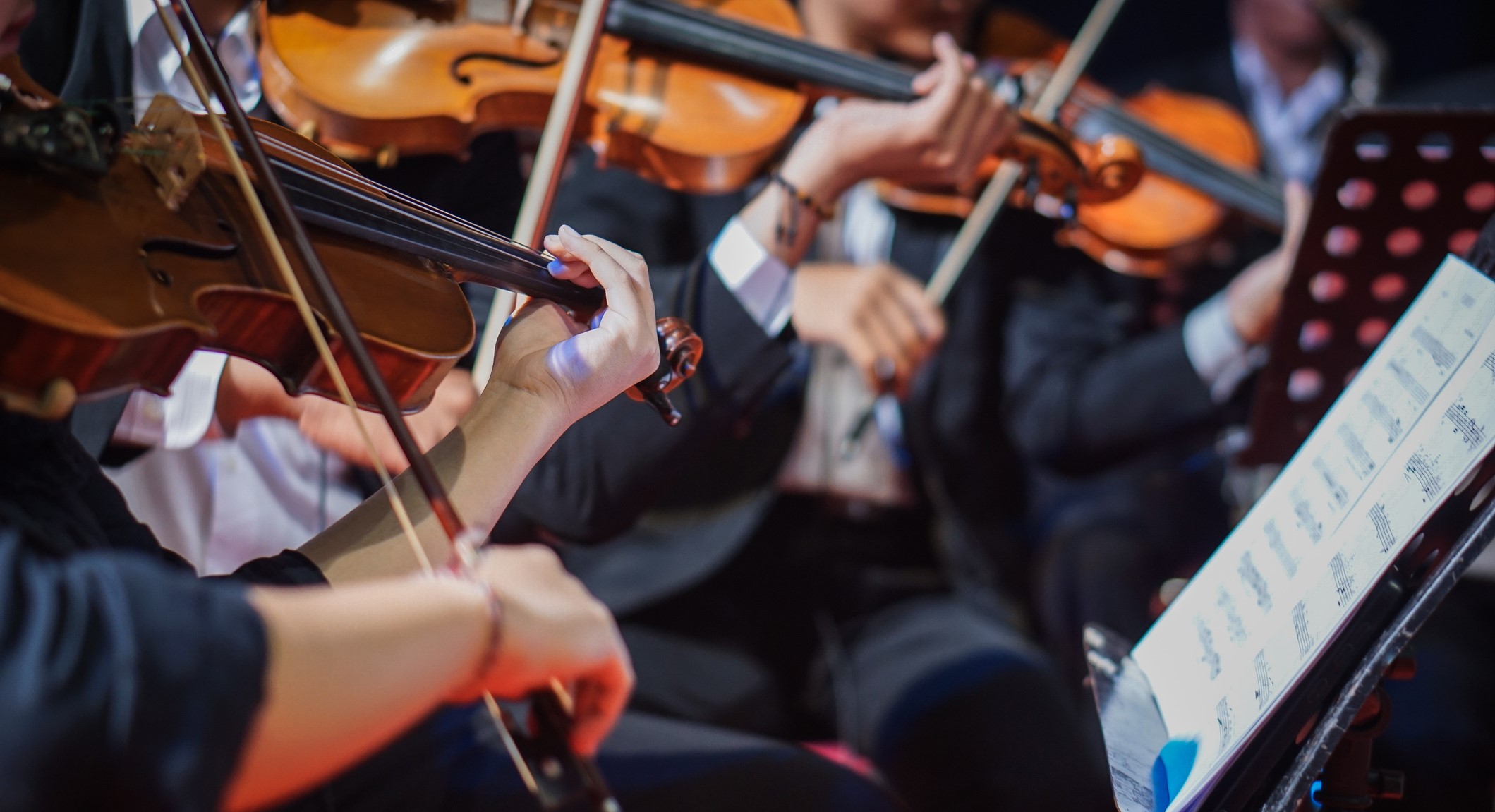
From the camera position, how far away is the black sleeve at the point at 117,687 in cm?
37

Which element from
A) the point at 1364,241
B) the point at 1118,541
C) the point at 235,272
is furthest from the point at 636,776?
the point at 1118,541

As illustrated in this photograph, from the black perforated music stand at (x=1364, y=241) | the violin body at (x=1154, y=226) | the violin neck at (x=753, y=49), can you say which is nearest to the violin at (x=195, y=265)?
the violin neck at (x=753, y=49)

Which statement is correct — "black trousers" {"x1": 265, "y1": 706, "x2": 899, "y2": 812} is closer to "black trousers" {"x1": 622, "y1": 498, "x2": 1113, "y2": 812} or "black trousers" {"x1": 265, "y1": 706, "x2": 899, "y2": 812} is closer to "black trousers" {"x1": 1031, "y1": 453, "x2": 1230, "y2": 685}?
"black trousers" {"x1": 622, "y1": 498, "x2": 1113, "y2": 812}

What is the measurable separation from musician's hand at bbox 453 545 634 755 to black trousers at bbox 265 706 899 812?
0.92 ft

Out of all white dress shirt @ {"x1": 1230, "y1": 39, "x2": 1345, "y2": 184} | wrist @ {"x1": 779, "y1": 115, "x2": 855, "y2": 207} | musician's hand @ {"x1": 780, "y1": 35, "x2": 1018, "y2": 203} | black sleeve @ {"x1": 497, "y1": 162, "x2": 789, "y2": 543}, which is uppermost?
white dress shirt @ {"x1": 1230, "y1": 39, "x2": 1345, "y2": 184}

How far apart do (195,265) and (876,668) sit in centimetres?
94

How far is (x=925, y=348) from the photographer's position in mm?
1148

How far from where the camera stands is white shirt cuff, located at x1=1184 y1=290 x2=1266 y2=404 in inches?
55.4

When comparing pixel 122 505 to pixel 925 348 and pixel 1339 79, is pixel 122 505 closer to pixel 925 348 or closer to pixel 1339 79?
pixel 925 348

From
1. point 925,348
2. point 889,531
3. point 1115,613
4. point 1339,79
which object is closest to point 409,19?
point 925,348

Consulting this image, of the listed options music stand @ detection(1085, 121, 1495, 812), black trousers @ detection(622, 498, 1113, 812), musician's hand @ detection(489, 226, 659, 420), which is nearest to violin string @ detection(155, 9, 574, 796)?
musician's hand @ detection(489, 226, 659, 420)

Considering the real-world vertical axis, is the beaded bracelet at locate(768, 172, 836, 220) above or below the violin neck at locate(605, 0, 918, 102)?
below

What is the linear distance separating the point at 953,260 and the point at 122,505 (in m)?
1.00

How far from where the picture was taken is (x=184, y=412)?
2.63 feet
